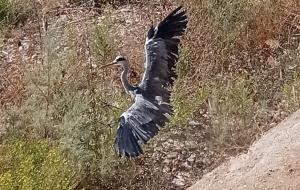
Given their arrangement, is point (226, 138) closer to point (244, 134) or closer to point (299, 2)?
point (244, 134)

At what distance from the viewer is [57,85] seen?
4020 mm

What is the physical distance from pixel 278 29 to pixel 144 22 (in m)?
1.06

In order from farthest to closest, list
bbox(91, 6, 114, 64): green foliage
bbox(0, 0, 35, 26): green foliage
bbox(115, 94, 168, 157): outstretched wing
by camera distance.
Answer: bbox(0, 0, 35, 26): green foliage → bbox(91, 6, 114, 64): green foliage → bbox(115, 94, 168, 157): outstretched wing

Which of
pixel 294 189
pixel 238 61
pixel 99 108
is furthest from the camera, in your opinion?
pixel 238 61

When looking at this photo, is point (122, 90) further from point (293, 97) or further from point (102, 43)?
point (293, 97)

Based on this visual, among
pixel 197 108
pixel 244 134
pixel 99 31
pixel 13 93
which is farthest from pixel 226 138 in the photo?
pixel 13 93

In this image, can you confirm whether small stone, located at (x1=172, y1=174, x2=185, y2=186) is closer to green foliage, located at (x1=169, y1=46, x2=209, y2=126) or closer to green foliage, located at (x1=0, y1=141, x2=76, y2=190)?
green foliage, located at (x1=169, y1=46, x2=209, y2=126)

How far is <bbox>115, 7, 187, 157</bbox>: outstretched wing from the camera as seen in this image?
304 centimetres

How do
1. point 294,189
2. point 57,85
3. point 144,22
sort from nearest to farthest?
point 294,189, point 57,85, point 144,22

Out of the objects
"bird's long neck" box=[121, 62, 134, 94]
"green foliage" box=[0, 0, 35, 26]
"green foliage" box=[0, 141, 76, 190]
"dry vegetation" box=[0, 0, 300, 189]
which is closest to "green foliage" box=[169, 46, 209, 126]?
"dry vegetation" box=[0, 0, 300, 189]

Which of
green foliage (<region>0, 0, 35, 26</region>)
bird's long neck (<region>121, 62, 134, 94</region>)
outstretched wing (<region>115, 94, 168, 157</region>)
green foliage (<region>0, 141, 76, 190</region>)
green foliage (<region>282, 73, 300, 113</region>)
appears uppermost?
green foliage (<region>0, 0, 35, 26</region>)

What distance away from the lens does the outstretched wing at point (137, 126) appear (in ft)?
9.79

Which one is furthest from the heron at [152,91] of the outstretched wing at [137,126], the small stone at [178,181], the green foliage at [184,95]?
the small stone at [178,181]

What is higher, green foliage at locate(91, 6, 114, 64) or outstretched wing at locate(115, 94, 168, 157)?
green foliage at locate(91, 6, 114, 64)
